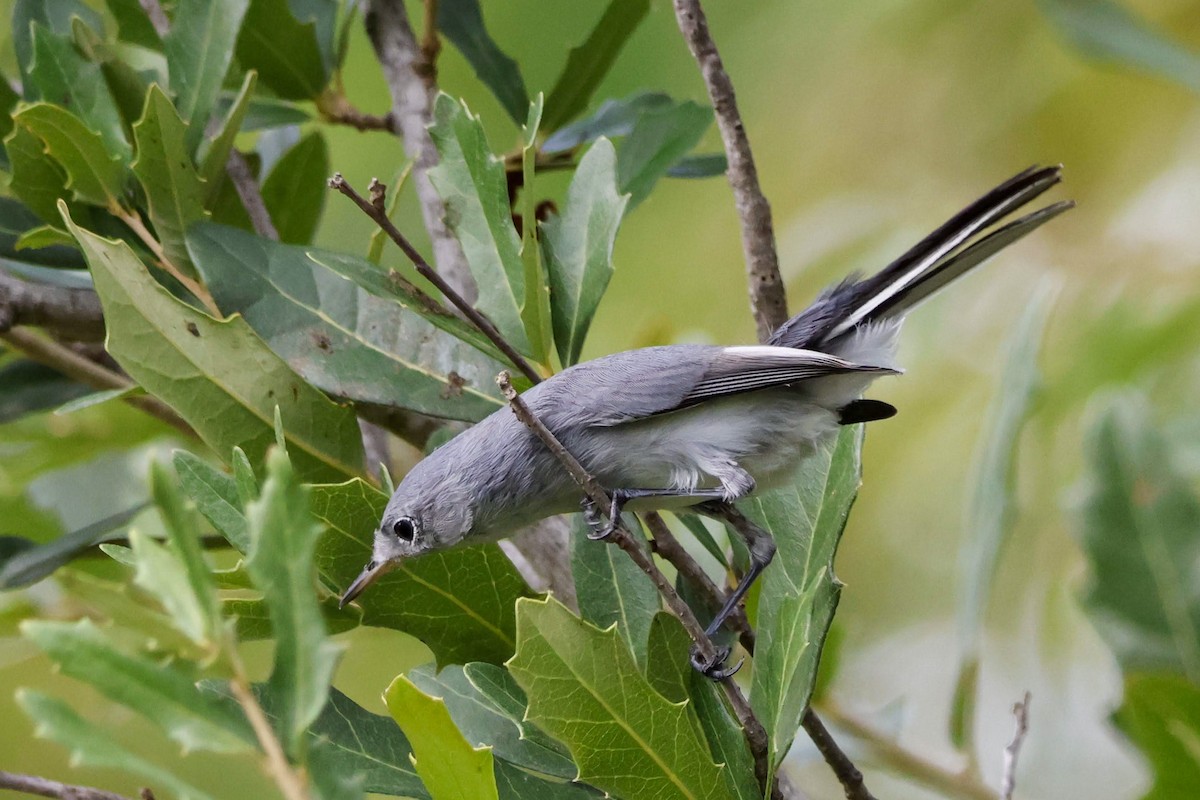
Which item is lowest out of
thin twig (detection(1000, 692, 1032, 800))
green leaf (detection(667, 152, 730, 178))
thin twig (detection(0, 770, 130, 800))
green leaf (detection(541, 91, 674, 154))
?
thin twig (detection(1000, 692, 1032, 800))

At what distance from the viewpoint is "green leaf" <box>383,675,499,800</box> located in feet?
2.61

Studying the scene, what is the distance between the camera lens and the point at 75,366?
1464mm

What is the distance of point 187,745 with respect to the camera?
0.58 meters

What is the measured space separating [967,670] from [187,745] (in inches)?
52.0

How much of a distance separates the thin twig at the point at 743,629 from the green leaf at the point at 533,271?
0.24m

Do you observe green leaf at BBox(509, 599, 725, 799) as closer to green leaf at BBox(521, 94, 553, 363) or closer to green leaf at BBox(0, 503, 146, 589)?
green leaf at BBox(521, 94, 553, 363)

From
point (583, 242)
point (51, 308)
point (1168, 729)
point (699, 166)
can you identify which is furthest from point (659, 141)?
point (1168, 729)

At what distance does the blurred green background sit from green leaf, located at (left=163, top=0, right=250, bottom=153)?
1.53m

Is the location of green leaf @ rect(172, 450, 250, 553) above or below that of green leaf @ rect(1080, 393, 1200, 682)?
above

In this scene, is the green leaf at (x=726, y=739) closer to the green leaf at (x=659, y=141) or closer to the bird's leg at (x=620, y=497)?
the bird's leg at (x=620, y=497)

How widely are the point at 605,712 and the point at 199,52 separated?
100 cm

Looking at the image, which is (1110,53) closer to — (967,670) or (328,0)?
(967,670)

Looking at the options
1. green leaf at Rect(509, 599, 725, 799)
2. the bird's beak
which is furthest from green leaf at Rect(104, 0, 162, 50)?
green leaf at Rect(509, 599, 725, 799)

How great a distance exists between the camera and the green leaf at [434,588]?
1096 mm
